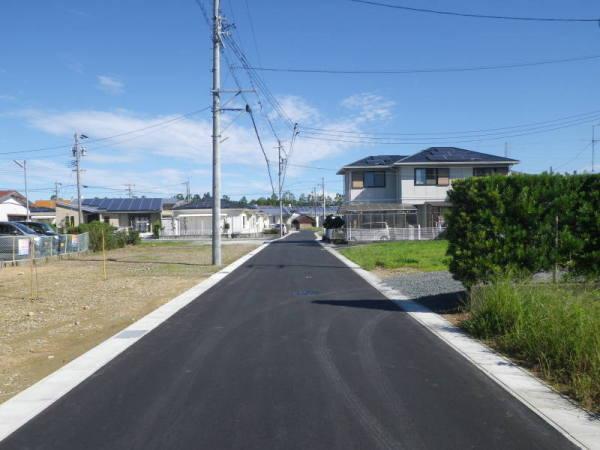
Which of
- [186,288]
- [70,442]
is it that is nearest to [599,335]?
[70,442]

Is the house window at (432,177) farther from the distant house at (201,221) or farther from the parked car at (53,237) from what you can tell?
the parked car at (53,237)

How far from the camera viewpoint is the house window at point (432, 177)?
3728cm

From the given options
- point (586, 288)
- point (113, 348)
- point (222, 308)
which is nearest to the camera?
point (113, 348)

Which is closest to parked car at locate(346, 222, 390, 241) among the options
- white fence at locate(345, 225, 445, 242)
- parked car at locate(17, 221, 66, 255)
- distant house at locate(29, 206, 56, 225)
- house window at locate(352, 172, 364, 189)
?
white fence at locate(345, 225, 445, 242)

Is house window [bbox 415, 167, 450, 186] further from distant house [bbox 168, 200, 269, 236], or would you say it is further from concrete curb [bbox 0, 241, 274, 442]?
concrete curb [bbox 0, 241, 274, 442]

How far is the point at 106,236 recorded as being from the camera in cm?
3128

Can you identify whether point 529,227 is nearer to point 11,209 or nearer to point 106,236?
point 106,236

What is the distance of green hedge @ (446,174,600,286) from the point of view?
8.87 meters

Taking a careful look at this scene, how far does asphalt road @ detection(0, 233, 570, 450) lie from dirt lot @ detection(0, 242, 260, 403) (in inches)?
40.6

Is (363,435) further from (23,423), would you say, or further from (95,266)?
(95,266)

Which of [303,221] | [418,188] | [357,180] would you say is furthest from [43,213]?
[303,221]

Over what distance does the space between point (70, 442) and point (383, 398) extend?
2962 millimetres

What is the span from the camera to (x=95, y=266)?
20672mm

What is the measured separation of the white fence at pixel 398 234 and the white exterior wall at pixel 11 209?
113 feet
